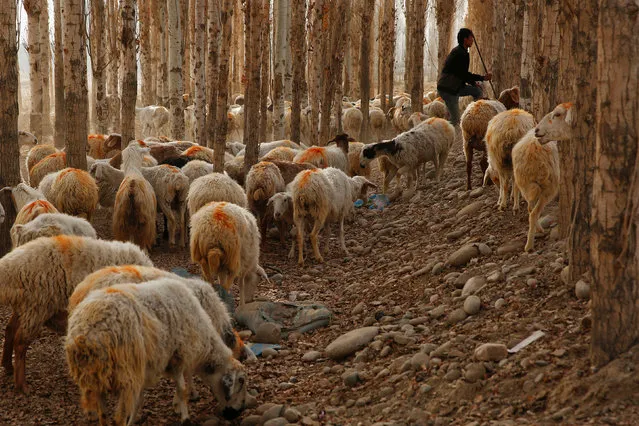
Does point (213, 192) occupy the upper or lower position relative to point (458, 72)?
lower

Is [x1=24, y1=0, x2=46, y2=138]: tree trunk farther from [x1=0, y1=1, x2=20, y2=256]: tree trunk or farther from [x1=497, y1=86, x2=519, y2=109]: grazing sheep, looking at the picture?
[x1=497, y1=86, x2=519, y2=109]: grazing sheep

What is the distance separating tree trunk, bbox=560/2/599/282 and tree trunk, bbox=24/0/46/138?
49.5 feet

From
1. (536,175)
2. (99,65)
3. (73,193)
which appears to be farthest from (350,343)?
(99,65)

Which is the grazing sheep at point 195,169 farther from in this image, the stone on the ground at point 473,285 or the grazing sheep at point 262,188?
the stone on the ground at point 473,285

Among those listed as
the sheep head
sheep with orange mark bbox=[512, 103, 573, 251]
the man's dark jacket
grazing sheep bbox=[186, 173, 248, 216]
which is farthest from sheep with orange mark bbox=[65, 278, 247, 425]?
the man's dark jacket

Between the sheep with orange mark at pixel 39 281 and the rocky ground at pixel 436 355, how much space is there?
1.45ft

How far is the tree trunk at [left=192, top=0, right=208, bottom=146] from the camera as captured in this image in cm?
1523

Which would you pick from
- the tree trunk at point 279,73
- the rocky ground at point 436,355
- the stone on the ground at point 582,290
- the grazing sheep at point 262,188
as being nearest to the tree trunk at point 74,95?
the grazing sheep at point 262,188

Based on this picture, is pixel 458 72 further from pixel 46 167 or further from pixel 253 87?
pixel 46 167

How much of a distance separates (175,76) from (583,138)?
12.9m

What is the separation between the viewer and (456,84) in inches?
567

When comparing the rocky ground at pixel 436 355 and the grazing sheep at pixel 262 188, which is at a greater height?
the grazing sheep at pixel 262 188

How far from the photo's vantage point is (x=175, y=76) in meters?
17.8

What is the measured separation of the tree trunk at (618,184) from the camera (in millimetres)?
5031
